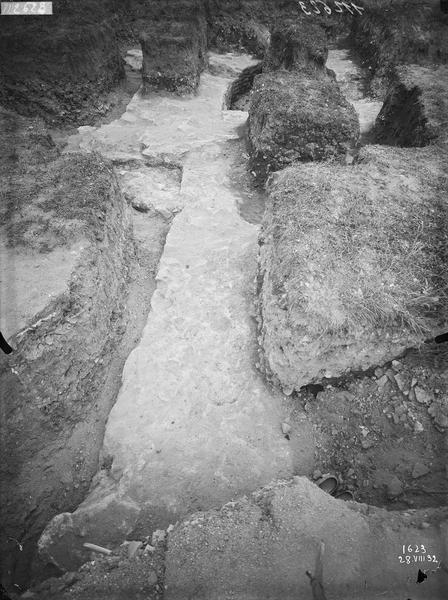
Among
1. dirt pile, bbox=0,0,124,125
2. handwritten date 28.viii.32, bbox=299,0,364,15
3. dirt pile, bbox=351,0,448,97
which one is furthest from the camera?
handwritten date 28.viii.32, bbox=299,0,364,15

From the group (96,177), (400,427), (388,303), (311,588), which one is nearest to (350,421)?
(400,427)

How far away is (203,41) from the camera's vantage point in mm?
7809

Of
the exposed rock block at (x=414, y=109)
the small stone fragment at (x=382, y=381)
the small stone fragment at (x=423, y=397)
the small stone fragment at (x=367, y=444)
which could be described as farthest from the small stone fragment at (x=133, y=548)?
the exposed rock block at (x=414, y=109)

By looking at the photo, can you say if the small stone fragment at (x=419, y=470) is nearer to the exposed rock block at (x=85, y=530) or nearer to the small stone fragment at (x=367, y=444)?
the small stone fragment at (x=367, y=444)

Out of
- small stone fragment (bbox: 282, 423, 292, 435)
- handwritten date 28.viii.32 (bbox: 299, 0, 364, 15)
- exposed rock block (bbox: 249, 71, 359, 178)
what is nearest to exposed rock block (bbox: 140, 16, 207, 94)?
exposed rock block (bbox: 249, 71, 359, 178)

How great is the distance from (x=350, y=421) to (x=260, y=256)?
155 centimetres

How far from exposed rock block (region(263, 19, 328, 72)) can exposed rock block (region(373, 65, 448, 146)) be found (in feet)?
6.31

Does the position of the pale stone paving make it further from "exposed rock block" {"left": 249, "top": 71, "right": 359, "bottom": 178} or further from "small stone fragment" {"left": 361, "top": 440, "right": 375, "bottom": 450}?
"exposed rock block" {"left": 249, "top": 71, "right": 359, "bottom": 178}

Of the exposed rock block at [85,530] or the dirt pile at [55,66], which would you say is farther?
the dirt pile at [55,66]

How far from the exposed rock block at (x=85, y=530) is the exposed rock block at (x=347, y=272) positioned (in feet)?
4.19

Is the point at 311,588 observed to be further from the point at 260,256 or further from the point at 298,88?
the point at 298,88

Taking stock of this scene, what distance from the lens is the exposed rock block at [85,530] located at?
1894mm

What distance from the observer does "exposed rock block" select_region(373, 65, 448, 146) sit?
14.4 ft

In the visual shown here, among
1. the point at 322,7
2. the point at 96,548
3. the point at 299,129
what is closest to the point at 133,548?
the point at 96,548
